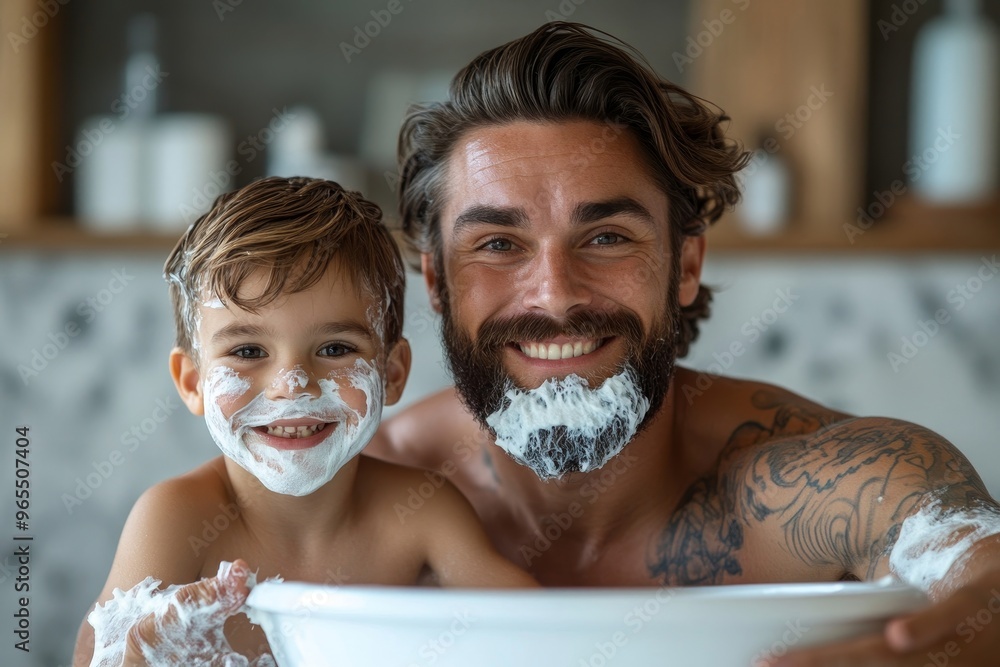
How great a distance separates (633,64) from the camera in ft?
3.97

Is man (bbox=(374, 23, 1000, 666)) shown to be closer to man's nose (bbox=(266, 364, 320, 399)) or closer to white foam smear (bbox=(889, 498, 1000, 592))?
white foam smear (bbox=(889, 498, 1000, 592))

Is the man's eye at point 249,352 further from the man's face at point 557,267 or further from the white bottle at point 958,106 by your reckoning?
the white bottle at point 958,106

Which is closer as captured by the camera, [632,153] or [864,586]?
[864,586]

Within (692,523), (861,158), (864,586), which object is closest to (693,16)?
(861,158)

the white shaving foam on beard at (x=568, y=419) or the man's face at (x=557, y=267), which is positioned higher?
the man's face at (x=557, y=267)

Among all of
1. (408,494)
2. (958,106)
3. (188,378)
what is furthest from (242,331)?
(958,106)

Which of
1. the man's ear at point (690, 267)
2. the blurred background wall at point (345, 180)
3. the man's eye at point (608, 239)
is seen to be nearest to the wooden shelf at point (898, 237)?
the blurred background wall at point (345, 180)

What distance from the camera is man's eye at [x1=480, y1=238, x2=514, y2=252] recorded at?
115 centimetres

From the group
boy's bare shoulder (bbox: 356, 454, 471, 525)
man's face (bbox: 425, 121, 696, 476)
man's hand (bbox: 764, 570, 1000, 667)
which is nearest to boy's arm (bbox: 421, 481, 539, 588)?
boy's bare shoulder (bbox: 356, 454, 471, 525)

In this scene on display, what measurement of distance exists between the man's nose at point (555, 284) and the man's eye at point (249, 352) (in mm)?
287

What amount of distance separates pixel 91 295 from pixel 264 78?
582 mm

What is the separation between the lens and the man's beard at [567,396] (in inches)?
43.0

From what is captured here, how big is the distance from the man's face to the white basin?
47 centimetres

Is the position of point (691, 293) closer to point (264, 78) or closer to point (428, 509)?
point (428, 509)
